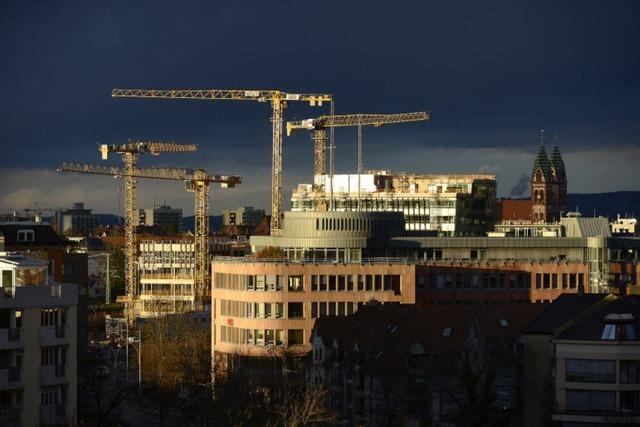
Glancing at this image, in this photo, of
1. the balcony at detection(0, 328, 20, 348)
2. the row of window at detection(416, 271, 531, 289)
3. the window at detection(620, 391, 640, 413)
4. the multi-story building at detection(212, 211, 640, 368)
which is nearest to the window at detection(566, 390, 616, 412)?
the window at detection(620, 391, 640, 413)

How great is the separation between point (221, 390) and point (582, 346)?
27.7m

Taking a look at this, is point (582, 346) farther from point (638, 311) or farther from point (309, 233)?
point (309, 233)

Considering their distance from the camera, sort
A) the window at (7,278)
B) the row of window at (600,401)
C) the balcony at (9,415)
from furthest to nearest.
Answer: the row of window at (600,401) < the window at (7,278) < the balcony at (9,415)

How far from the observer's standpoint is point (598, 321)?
3775 inches

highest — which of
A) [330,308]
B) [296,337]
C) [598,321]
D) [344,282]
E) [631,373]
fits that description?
[598,321]

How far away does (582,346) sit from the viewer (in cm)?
9481

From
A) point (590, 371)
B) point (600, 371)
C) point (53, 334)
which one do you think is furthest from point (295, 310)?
point (53, 334)

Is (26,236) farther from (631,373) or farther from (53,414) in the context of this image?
(53,414)

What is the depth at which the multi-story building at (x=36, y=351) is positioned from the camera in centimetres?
7400

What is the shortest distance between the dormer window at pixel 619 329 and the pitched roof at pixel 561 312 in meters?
5.55

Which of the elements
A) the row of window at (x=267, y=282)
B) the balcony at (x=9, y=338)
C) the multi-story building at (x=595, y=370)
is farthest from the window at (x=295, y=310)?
the balcony at (x=9, y=338)

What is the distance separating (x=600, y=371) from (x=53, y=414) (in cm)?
3052

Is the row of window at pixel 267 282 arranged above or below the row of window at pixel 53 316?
below

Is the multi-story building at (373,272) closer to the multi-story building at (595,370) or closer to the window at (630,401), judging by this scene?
the multi-story building at (595,370)
